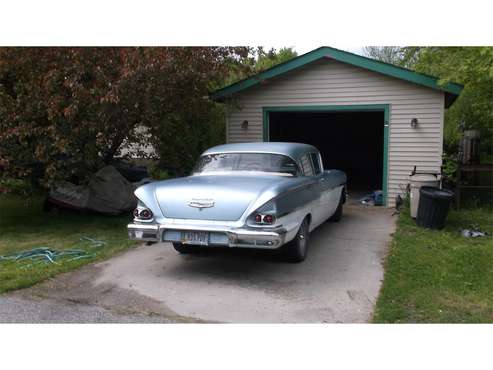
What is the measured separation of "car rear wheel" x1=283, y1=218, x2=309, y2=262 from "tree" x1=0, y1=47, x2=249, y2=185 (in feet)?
13.1

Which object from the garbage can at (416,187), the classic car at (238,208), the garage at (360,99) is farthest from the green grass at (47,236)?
the garbage can at (416,187)

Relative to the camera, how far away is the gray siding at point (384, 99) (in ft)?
34.7

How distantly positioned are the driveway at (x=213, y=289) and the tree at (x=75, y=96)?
8.72ft

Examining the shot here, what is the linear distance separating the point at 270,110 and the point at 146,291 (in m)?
7.58

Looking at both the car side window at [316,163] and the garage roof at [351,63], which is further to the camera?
the garage roof at [351,63]

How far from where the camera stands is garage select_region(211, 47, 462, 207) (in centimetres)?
1055

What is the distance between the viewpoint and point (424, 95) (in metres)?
10.6

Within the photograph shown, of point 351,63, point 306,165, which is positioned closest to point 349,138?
point 351,63

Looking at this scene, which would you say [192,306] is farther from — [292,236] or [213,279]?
[292,236]

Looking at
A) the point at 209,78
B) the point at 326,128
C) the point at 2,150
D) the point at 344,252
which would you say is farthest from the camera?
the point at 326,128

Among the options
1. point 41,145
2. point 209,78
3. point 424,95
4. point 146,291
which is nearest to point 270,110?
point 209,78

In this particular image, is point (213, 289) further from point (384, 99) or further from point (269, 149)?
point (384, 99)

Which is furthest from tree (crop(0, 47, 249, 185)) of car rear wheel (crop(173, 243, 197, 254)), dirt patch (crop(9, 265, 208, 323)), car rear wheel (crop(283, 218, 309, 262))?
car rear wheel (crop(283, 218, 309, 262))

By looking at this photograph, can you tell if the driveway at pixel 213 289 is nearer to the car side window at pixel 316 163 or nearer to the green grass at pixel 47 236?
the green grass at pixel 47 236
